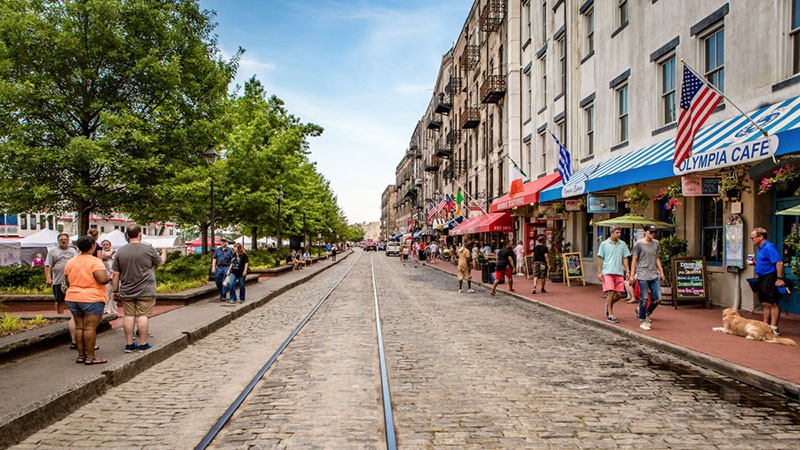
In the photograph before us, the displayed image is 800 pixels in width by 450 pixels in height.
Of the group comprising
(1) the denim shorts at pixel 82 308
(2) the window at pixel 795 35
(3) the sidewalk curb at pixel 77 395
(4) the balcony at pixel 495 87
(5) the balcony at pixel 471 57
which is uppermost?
(5) the balcony at pixel 471 57

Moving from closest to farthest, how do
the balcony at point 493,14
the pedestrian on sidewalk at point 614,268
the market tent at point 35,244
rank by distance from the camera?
the pedestrian on sidewalk at point 614,268 → the market tent at point 35,244 → the balcony at point 493,14

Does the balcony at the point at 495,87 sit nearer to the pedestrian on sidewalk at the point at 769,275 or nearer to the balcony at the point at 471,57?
the balcony at the point at 471,57

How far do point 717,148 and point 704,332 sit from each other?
11.2 feet

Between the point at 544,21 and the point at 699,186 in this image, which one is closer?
the point at 699,186

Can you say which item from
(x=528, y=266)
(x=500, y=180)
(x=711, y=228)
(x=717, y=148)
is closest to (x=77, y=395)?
(x=717, y=148)

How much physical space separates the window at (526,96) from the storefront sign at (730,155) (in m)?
16.9

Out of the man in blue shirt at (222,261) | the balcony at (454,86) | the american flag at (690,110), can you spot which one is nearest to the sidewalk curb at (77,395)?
the man in blue shirt at (222,261)

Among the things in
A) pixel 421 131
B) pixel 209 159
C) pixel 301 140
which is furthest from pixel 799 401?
pixel 421 131

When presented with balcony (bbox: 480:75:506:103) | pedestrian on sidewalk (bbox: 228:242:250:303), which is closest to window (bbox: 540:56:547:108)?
balcony (bbox: 480:75:506:103)

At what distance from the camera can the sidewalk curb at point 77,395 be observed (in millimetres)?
4406

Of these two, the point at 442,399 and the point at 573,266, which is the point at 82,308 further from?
the point at 573,266

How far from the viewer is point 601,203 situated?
645 inches

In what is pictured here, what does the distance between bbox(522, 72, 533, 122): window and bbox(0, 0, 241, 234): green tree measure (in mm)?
16507

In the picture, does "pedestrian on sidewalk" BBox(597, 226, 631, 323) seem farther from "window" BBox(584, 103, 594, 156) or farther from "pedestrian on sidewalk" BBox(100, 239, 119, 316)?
"window" BBox(584, 103, 594, 156)
